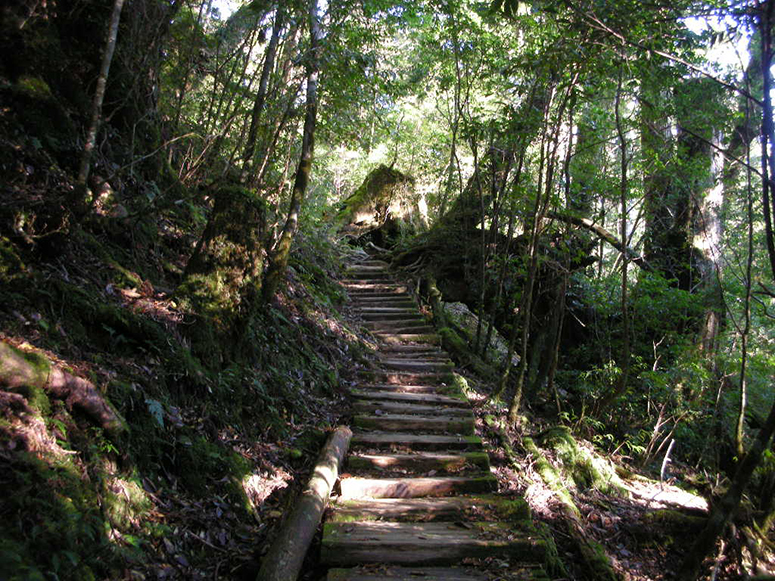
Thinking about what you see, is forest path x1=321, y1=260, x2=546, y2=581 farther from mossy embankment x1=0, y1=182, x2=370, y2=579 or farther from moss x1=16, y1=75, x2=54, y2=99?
moss x1=16, y1=75, x2=54, y2=99

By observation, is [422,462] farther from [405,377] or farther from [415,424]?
[405,377]

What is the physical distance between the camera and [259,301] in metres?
6.06

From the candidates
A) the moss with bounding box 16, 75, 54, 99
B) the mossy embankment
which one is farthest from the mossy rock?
the moss with bounding box 16, 75, 54, 99

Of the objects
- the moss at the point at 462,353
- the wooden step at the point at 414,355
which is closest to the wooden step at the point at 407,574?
the wooden step at the point at 414,355

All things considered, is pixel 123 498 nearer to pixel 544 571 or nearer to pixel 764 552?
pixel 544 571

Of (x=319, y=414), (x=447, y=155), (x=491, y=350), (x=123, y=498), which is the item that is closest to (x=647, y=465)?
(x=491, y=350)

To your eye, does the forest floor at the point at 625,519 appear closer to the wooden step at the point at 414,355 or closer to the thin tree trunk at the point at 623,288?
the thin tree trunk at the point at 623,288

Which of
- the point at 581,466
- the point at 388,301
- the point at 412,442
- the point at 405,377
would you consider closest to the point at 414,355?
the point at 405,377

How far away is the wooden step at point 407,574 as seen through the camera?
3490 millimetres

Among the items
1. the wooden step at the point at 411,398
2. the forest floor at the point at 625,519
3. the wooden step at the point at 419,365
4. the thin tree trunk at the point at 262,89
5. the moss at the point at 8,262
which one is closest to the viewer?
the moss at the point at 8,262

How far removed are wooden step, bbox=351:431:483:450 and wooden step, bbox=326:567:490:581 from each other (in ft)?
6.66

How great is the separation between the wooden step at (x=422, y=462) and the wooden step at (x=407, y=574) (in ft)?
5.07

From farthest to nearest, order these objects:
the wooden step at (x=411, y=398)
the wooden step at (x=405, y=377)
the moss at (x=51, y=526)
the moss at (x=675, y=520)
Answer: the wooden step at (x=405, y=377), the wooden step at (x=411, y=398), the moss at (x=675, y=520), the moss at (x=51, y=526)

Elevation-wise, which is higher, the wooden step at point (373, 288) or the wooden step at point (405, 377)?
the wooden step at point (373, 288)
